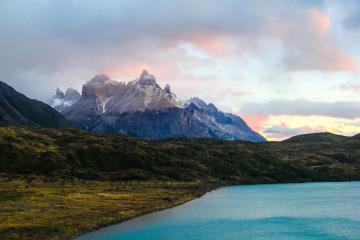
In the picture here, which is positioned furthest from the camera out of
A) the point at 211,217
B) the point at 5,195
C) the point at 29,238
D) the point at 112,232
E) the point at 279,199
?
the point at 279,199

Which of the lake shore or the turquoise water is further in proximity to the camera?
the turquoise water

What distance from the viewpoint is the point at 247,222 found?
116 m

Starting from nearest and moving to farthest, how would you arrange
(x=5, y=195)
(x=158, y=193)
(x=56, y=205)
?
(x=56, y=205) → (x=5, y=195) → (x=158, y=193)

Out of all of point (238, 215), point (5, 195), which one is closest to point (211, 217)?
point (238, 215)

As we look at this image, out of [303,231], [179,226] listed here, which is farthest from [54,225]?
[303,231]

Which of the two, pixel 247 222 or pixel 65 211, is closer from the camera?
pixel 247 222

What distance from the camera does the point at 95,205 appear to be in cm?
13688

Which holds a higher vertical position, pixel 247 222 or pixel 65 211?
pixel 65 211

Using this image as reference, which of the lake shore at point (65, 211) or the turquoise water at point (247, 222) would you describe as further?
the turquoise water at point (247, 222)

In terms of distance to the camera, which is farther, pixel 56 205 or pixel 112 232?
pixel 56 205

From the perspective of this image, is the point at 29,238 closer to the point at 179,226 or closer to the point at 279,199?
the point at 179,226

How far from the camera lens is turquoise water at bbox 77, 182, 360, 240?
9444 cm

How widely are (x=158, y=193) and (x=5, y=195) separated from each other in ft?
194

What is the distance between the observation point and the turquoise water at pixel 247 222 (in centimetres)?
9444
